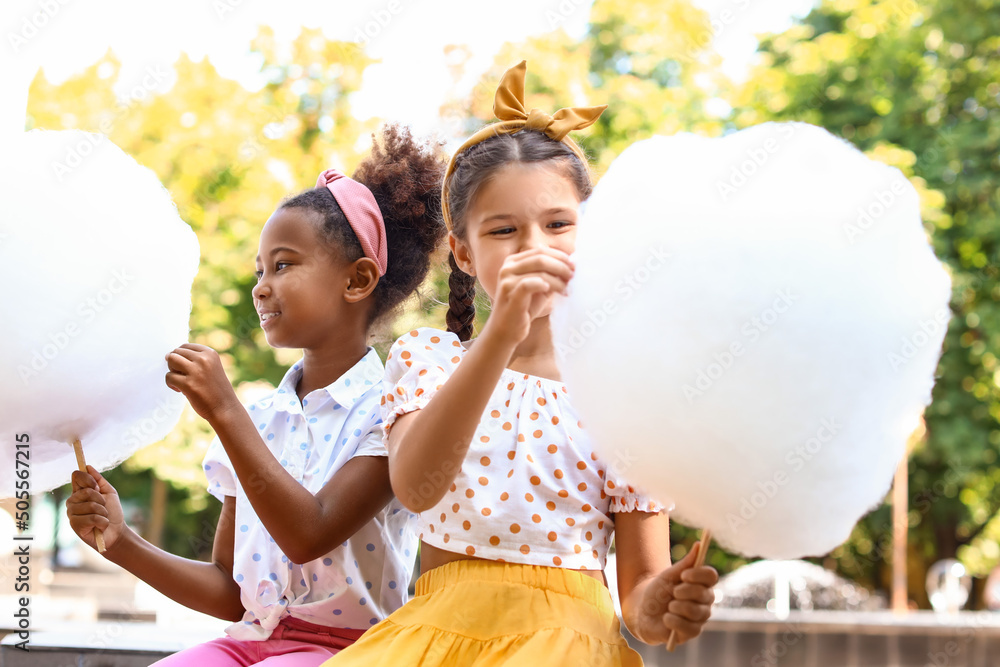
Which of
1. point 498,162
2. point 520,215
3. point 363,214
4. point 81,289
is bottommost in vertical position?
point 81,289

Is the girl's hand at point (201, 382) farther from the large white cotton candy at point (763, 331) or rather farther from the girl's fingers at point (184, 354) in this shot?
the large white cotton candy at point (763, 331)

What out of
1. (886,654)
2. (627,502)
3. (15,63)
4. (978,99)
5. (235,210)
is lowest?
(886,654)

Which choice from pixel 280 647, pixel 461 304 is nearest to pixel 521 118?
pixel 461 304

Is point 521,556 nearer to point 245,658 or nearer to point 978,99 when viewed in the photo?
point 245,658

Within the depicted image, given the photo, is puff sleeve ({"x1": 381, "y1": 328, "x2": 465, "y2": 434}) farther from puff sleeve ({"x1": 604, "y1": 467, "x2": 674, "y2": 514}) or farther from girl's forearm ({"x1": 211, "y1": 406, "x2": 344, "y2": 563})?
puff sleeve ({"x1": 604, "y1": 467, "x2": 674, "y2": 514})

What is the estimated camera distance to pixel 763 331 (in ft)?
4.23

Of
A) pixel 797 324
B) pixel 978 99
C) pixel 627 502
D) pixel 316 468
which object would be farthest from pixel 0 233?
pixel 978 99

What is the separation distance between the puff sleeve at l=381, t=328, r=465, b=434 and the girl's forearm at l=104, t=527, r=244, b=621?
2.22 feet

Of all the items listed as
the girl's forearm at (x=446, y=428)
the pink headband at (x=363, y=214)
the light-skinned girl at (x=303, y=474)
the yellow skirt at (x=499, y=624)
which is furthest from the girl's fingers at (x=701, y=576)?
the pink headband at (x=363, y=214)

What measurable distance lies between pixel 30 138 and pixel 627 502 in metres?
1.38

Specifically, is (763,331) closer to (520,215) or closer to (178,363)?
(520,215)

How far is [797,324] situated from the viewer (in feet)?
4.19

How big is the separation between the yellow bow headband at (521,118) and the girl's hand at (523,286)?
0.53 m

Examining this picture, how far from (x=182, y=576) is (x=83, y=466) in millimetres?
404
